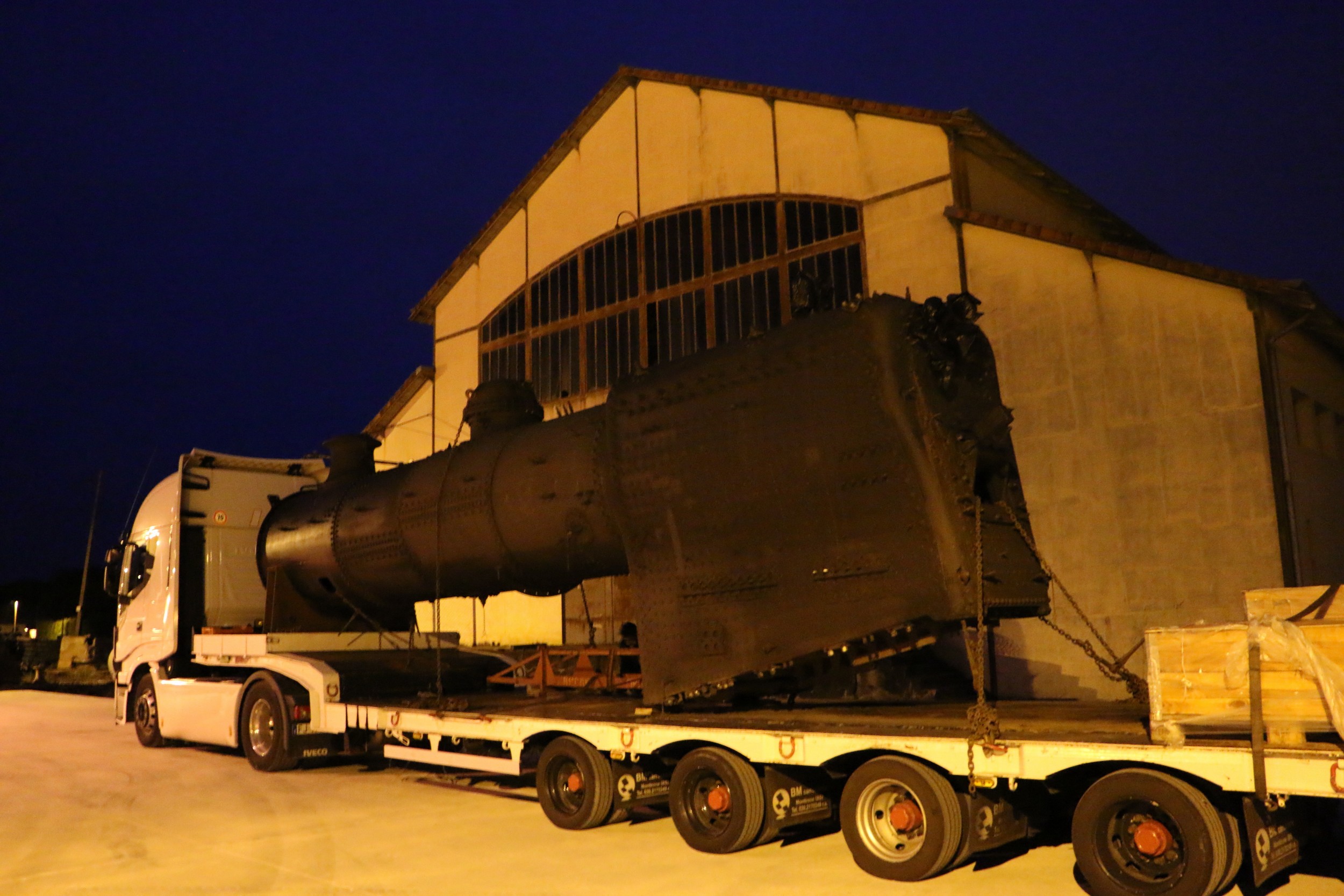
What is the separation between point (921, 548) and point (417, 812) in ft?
18.9

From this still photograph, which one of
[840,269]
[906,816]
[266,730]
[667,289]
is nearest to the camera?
[906,816]

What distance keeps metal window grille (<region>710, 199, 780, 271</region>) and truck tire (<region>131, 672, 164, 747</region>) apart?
1164 cm

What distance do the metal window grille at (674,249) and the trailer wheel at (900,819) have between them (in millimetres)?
14054

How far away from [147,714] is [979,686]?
45.7 ft

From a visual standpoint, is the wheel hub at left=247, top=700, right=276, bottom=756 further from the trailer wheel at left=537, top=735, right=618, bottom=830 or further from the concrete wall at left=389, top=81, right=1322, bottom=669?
the concrete wall at left=389, top=81, right=1322, bottom=669

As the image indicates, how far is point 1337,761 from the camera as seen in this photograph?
530 centimetres

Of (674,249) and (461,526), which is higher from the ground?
(674,249)

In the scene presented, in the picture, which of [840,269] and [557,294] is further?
[557,294]

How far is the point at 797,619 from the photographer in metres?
7.77

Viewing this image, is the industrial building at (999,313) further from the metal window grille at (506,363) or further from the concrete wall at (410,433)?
the concrete wall at (410,433)

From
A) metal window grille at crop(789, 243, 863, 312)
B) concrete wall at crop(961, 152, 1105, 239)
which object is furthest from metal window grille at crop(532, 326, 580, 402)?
concrete wall at crop(961, 152, 1105, 239)

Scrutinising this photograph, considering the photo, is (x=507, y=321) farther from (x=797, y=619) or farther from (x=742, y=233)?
(x=797, y=619)

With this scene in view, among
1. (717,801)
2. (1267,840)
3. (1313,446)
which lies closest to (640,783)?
(717,801)

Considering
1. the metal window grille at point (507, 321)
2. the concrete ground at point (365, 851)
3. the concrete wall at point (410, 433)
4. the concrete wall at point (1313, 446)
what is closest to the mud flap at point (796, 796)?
the concrete ground at point (365, 851)
